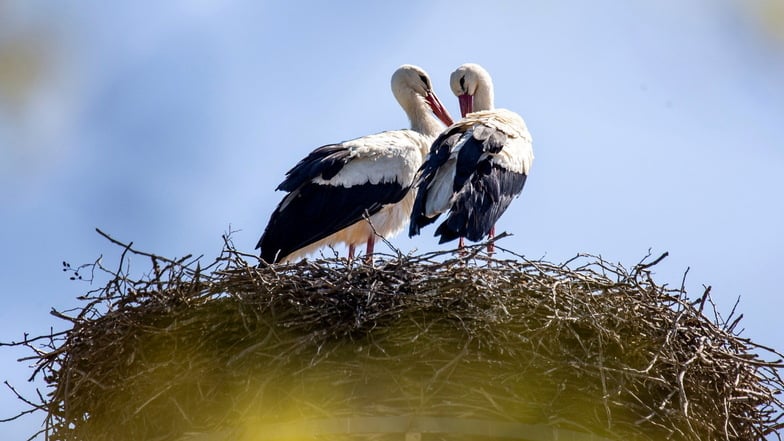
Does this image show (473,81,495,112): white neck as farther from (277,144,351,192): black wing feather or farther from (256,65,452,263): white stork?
(277,144,351,192): black wing feather

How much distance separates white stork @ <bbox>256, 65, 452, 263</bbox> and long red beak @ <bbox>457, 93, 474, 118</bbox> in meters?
0.48

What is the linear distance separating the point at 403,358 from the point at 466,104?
3597 mm

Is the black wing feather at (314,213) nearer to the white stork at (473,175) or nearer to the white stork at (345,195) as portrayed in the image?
the white stork at (345,195)

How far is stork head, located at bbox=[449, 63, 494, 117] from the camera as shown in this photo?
885 cm

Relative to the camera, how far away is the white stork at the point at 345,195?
780 cm

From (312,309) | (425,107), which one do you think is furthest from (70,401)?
(425,107)

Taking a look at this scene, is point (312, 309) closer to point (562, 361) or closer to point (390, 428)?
point (390, 428)

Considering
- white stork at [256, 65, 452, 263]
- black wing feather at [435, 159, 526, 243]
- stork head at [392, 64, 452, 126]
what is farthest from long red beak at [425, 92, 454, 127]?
black wing feather at [435, 159, 526, 243]

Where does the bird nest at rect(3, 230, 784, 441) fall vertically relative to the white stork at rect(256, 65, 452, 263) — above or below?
below

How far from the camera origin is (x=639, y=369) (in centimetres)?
574

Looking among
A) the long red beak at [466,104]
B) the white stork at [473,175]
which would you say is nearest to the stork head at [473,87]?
the long red beak at [466,104]

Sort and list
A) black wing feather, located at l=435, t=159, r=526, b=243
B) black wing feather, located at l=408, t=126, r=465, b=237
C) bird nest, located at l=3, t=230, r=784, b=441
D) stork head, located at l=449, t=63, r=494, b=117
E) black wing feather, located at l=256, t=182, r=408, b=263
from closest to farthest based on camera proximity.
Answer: bird nest, located at l=3, t=230, r=784, b=441 < black wing feather, located at l=435, t=159, r=526, b=243 < black wing feather, located at l=408, t=126, r=465, b=237 < black wing feather, located at l=256, t=182, r=408, b=263 < stork head, located at l=449, t=63, r=494, b=117

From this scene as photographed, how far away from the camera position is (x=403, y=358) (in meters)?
5.58

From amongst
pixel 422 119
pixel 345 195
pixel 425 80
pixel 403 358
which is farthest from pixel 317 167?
pixel 403 358
